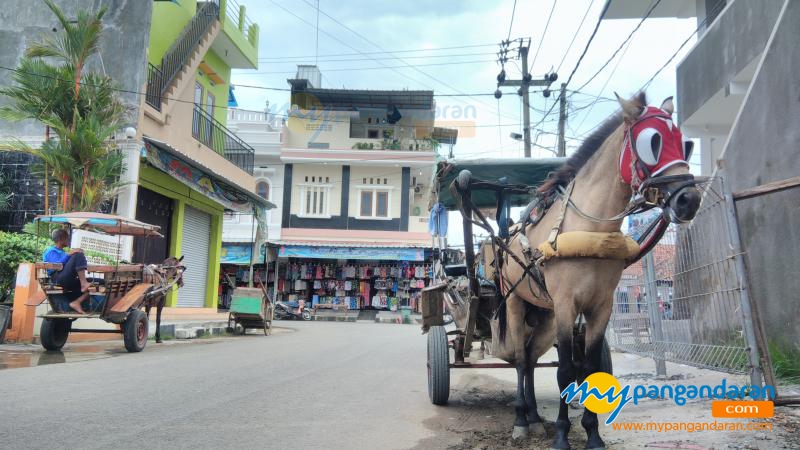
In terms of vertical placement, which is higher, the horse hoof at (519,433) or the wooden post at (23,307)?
the wooden post at (23,307)

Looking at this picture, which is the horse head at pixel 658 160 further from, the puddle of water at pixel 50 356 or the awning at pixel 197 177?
the awning at pixel 197 177

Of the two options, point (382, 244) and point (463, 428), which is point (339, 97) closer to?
point (382, 244)

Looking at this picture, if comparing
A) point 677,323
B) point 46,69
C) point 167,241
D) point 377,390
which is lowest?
point 377,390

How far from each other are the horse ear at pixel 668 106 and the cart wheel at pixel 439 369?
293 centimetres

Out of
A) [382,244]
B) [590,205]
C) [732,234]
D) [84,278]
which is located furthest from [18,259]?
[382,244]

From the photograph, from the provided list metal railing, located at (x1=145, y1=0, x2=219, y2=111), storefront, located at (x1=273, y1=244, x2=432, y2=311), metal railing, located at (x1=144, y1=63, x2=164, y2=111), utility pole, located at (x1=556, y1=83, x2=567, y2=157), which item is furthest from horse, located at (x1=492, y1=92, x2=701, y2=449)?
storefront, located at (x1=273, y1=244, x2=432, y2=311)

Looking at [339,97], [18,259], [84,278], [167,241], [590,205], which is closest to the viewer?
[590,205]

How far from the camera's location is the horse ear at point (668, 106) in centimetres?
355

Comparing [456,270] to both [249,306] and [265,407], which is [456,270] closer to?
[265,407]

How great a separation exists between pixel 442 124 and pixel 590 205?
32143 millimetres

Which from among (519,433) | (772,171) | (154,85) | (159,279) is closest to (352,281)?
(154,85)

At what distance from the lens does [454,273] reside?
6.05m

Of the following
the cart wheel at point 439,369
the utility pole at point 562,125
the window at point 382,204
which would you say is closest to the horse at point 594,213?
the cart wheel at point 439,369

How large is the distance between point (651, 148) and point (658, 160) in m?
0.10
